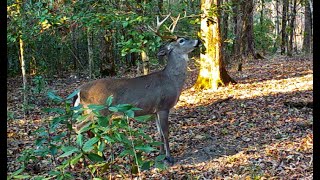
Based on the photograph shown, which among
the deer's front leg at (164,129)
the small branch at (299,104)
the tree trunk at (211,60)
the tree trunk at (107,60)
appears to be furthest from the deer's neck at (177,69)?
the tree trunk at (107,60)

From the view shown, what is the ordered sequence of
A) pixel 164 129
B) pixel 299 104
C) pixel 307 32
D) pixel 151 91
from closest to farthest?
1. pixel 164 129
2. pixel 151 91
3. pixel 299 104
4. pixel 307 32

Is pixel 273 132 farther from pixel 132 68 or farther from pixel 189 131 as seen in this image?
pixel 132 68

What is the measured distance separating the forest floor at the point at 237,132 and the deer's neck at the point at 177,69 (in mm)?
1131

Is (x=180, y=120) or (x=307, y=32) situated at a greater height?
(x=307, y=32)

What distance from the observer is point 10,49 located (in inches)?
727

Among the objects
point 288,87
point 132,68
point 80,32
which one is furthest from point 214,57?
point 80,32

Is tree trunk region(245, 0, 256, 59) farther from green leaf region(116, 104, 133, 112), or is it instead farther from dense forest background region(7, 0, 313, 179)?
green leaf region(116, 104, 133, 112)

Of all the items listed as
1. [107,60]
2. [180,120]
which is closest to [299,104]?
[180,120]

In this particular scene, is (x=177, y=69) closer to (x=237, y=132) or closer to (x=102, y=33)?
(x=237, y=132)

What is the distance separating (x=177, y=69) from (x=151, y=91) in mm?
658

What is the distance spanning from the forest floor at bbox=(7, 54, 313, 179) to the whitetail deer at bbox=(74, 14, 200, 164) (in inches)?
27.2

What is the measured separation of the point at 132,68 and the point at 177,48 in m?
13.3

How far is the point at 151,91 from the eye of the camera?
255 inches

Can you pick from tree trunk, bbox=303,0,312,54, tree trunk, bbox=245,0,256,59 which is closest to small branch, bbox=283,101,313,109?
tree trunk, bbox=245,0,256,59
